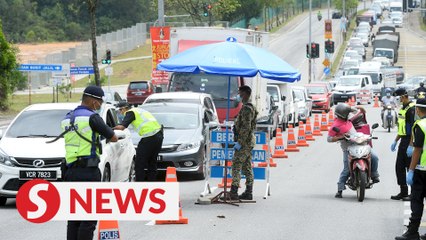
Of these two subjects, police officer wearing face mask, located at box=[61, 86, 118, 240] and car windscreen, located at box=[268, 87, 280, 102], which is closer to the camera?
police officer wearing face mask, located at box=[61, 86, 118, 240]

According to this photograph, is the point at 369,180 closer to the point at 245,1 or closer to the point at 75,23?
the point at 245,1

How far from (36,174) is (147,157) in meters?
1.76

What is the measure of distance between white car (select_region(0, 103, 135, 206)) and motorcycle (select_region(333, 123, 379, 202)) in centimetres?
376

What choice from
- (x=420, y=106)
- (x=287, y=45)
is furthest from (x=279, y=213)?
(x=287, y=45)

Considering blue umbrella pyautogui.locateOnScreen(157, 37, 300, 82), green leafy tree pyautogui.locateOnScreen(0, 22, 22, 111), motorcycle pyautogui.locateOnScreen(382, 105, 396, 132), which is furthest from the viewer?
green leafy tree pyautogui.locateOnScreen(0, 22, 22, 111)

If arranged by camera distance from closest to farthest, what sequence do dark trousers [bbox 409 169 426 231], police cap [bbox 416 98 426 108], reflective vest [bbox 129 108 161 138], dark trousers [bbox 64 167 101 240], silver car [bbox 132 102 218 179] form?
dark trousers [bbox 64 167 101 240], dark trousers [bbox 409 169 426 231], police cap [bbox 416 98 426 108], reflective vest [bbox 129 108 161 138], silver car [bbox 132 102 218 179]

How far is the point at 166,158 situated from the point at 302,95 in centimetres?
2420

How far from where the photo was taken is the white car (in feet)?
50.6

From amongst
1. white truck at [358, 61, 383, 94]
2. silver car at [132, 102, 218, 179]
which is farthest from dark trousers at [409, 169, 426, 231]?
white truck at [358, 61, 383, 94]

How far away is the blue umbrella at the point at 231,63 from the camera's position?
1628 centimetres

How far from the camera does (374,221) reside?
14.5 metres

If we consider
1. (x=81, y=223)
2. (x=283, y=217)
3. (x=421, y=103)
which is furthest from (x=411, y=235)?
(x=81, y=223)

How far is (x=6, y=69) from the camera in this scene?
50.4 m

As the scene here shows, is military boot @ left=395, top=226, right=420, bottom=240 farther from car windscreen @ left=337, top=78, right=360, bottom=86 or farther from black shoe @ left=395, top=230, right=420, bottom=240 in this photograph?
car windscreen @ left=337, top=78, right=360, bottom=86
